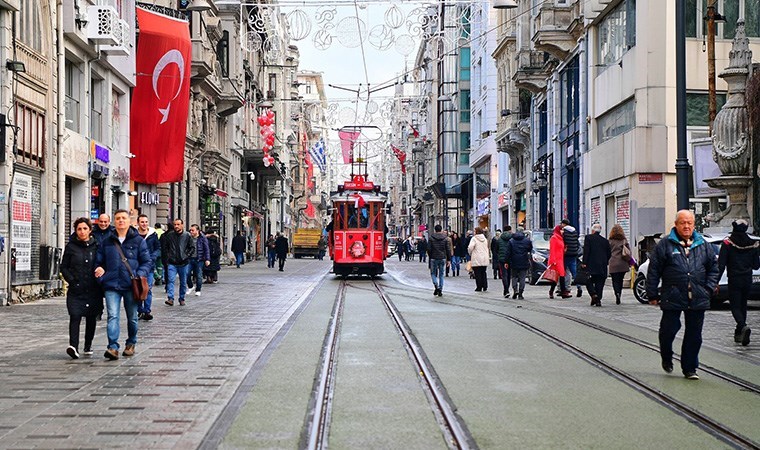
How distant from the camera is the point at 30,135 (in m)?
23.0

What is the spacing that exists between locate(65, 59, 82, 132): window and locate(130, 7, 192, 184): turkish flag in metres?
6.61

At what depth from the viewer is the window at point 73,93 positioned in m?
27.6

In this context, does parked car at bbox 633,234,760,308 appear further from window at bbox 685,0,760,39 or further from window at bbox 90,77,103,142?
window at bbox 90,77,103,142

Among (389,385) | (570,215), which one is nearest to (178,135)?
(570,215)

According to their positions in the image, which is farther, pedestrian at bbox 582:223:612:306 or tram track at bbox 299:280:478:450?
pedestrian at bbox 582:223:612:306

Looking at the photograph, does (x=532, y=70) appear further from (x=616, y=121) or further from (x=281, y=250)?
(x=281, y=250)

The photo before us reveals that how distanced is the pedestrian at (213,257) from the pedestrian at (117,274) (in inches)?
688

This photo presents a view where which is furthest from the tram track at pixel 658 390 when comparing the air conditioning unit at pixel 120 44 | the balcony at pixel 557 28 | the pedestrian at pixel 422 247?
the pedestrian at pixel 422 247

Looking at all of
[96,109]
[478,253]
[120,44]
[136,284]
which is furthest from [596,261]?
[96,109]

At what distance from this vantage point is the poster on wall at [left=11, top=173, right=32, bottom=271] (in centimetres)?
2191

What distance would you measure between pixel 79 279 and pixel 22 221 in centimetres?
1126

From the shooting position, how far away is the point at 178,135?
3647 centimetres

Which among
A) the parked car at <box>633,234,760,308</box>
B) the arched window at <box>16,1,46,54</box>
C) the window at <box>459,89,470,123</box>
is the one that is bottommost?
the parked car at <box>633,234,760,308</box>

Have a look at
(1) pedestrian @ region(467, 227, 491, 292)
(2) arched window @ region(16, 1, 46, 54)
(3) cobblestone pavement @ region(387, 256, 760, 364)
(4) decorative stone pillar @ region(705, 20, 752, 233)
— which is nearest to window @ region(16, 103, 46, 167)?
(2) arched window @ region(16, 1, 46, 54)
